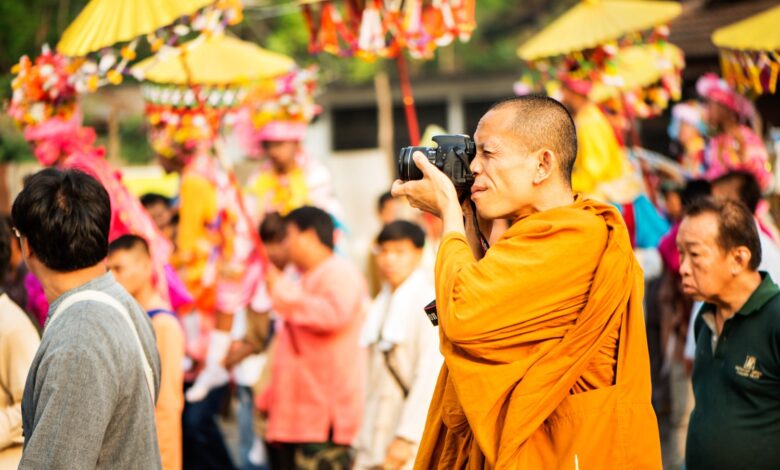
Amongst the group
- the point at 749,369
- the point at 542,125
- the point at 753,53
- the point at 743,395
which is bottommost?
the point at 743,395

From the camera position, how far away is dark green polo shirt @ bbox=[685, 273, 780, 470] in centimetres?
376

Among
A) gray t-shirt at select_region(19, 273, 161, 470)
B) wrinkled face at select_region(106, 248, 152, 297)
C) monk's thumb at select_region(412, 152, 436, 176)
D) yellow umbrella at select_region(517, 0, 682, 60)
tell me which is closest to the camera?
gray t-shirt at select_region(19, 273, 161, 470)

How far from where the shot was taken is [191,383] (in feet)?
22.2

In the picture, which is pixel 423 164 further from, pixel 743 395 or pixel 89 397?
pixel 743 395

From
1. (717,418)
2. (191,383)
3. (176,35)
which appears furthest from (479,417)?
(191,383)

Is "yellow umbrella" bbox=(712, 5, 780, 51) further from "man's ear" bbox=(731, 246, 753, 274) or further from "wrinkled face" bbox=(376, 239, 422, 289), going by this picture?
"wrinkled face" bbox=(376, 239, 422, 289)

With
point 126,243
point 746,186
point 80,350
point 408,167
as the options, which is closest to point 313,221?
point 126,243

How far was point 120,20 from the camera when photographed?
4.92 m

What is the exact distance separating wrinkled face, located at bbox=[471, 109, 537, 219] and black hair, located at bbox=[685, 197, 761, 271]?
4.57 feet

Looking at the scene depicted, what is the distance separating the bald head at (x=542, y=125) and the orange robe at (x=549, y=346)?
20 centimetres

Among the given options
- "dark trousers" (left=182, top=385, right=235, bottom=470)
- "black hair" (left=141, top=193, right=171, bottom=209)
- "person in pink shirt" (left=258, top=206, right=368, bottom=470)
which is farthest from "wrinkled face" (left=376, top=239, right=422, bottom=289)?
"black hair" (left=141, top=193, right=171, bottom=209)

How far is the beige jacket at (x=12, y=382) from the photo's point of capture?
3408 millimetres

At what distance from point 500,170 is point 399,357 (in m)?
2.31

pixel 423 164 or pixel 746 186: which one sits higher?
pixel 423 164
